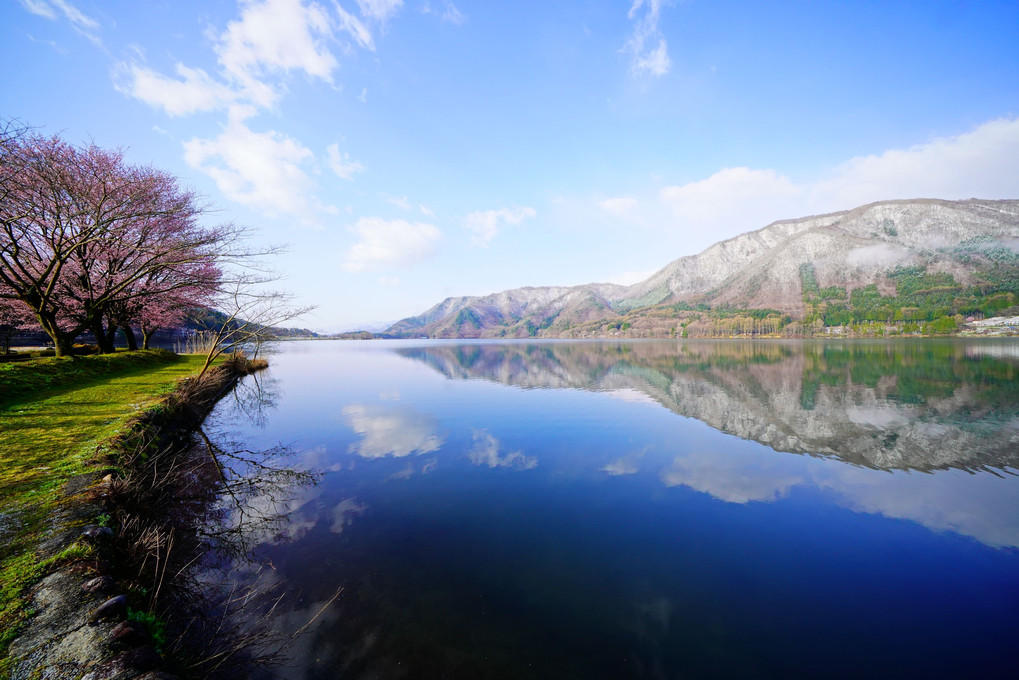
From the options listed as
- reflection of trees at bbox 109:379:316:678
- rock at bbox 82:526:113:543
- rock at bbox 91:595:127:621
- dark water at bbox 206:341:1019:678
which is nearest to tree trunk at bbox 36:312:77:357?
dark water at bbox 206:341:1019:678

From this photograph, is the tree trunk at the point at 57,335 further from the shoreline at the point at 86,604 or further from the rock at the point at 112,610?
the rock at the point at 112,610

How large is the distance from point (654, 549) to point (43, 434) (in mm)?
14759

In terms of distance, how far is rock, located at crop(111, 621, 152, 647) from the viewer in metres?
3.75

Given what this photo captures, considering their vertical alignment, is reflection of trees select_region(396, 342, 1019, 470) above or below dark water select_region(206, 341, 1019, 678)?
below

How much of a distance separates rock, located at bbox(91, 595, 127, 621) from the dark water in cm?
182

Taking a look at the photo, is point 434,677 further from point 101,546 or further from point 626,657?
point 101,546

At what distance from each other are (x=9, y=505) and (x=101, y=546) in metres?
2.20

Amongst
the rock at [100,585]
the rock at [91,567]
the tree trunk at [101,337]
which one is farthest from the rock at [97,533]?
the tree trunk at [101,337]

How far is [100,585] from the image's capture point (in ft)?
14.6

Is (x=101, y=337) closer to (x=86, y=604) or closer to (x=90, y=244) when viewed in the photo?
(x=90, y=244)

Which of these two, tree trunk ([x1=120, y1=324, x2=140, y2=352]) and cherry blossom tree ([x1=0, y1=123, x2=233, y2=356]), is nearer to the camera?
cherry blossom tree ([x1=0, y1=123, x2=233, y2=356])

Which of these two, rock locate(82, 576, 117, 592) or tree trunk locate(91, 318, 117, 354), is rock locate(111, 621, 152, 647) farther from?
tree trunk locate(91, 318, 117, 354)

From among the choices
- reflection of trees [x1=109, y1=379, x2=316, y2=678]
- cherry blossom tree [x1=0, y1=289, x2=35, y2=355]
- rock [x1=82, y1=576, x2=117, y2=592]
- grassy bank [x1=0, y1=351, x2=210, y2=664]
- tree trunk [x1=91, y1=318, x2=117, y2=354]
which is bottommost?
reflection of trees [x1=109, y1=379, x2=316, y2=678]

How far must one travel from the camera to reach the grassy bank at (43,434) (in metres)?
4.58
